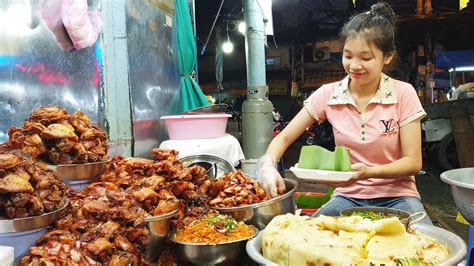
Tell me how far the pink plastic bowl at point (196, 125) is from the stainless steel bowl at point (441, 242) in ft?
8.63

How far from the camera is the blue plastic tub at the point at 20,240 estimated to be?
1718mm

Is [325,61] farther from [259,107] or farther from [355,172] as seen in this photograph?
[355,172]

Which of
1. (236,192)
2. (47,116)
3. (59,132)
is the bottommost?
(236,192)

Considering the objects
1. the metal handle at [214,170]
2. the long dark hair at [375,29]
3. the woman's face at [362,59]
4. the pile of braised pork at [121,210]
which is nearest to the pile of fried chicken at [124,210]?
the pile of braised pork at [121,210]

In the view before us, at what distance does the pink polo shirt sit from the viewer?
2842 mm

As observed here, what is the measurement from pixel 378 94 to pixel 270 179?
3.52 feet

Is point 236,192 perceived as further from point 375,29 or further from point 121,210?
point 375,29

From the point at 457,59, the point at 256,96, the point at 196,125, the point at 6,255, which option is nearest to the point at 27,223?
the point at 6,255

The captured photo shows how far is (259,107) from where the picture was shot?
703 centimetres

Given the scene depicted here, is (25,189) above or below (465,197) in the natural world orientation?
above

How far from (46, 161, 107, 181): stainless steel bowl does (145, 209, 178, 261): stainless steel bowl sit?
68cm

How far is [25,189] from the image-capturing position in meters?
1.81

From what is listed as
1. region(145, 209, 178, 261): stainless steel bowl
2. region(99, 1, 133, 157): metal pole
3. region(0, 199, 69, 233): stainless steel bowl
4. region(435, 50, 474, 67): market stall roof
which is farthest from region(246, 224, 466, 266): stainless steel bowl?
region(435, 50, 474, 67): market stall roof

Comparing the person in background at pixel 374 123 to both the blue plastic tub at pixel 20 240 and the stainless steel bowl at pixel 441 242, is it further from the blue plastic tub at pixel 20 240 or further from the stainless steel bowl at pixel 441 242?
the blue plastic tub at pixel 20 240
